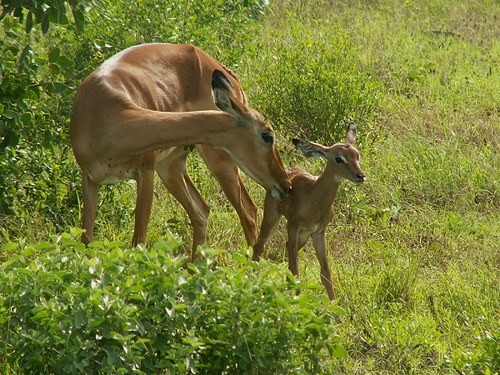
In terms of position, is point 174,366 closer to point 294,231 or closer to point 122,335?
point 122,335

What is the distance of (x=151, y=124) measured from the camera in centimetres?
609

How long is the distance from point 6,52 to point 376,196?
8.56 feet

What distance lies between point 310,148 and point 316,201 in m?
0.30

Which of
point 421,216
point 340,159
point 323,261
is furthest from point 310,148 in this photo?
point 421,216

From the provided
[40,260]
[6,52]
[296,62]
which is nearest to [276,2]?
[296,62]

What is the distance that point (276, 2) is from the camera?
516 inches

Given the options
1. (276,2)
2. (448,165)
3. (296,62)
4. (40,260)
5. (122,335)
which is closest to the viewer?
(122,335)

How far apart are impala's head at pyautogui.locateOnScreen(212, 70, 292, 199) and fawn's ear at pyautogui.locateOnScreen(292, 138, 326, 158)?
0.14 m

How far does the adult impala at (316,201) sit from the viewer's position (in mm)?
6379

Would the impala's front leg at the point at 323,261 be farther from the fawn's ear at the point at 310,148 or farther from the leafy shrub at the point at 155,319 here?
the leafy shrub at the point at 155,319

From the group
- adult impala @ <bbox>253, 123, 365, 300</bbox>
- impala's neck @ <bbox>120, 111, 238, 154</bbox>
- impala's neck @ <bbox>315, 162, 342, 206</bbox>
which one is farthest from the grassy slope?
impala's neck @ <bbox>120, 111, 238, 154</bbox>

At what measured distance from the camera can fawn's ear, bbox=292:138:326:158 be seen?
21.2ft

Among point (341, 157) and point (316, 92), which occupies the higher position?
point (341, 157)

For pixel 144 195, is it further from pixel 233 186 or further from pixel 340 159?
pixel 340 159
